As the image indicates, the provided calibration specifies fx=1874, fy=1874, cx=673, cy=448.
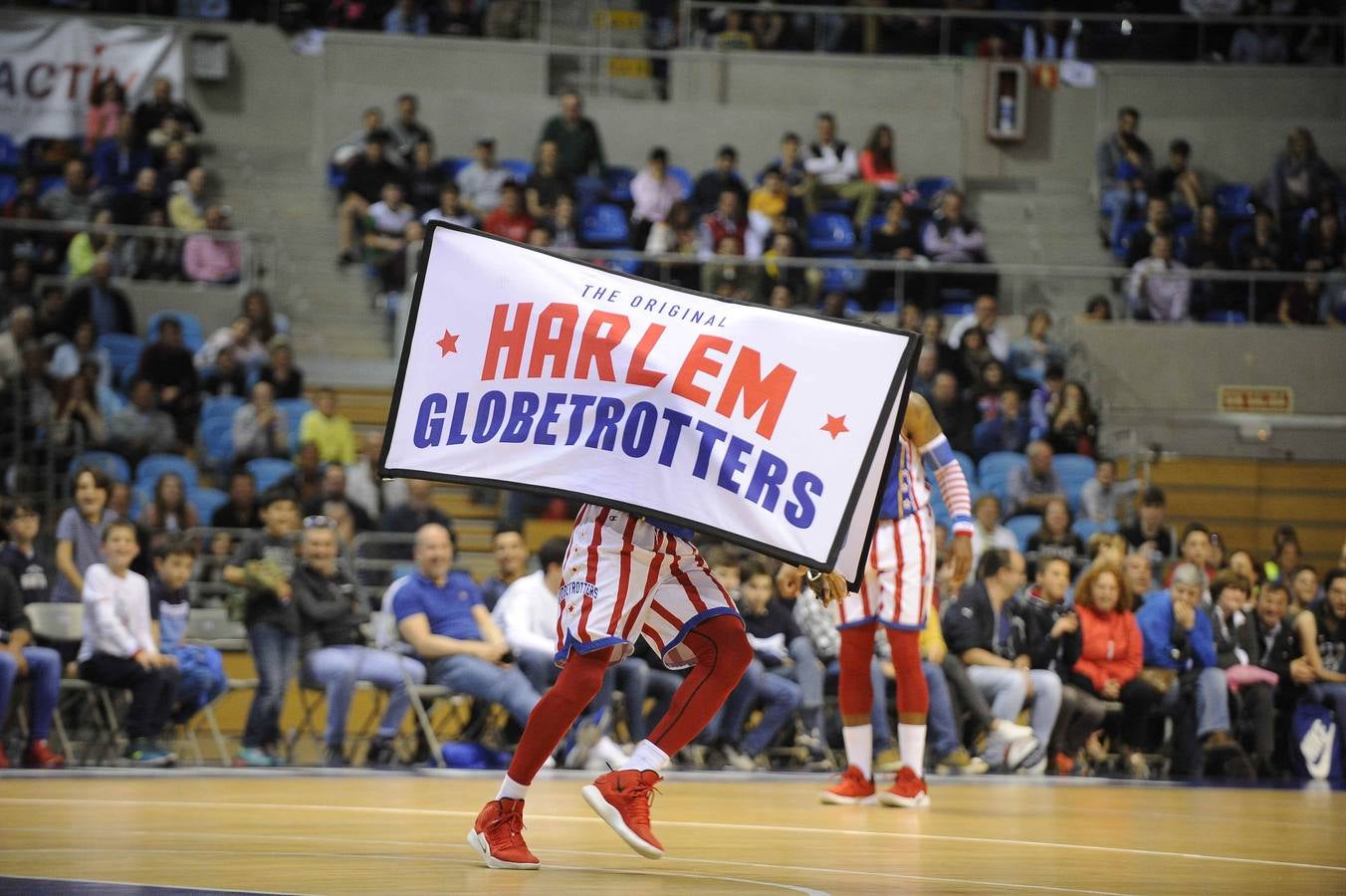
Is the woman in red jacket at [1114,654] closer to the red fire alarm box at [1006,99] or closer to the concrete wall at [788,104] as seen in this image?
the concrete wall at [788,104]

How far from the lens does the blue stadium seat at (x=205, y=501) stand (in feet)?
49.3

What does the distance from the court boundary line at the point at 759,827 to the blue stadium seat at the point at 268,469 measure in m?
7.02

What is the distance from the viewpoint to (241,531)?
13719 mm

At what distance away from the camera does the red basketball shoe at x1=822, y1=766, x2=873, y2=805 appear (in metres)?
8.92

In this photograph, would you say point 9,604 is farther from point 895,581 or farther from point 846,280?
point 846,280

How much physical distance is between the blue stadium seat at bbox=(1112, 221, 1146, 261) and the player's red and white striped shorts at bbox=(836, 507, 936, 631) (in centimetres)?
1216

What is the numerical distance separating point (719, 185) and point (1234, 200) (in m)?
5.83

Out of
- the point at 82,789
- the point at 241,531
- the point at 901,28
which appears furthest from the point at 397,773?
the point at 901,28

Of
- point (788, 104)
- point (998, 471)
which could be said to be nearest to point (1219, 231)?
point (998, 471)

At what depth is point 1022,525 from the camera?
15352 mm

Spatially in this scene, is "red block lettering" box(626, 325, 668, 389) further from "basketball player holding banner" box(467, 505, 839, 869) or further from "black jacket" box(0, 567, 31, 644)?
"black jacket" box(0, 567, 31, 644)

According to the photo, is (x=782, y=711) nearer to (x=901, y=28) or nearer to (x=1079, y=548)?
(x=1079, y=548)

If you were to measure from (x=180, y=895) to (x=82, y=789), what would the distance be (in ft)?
13.8

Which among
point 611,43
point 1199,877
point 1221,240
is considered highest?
point 611,43
